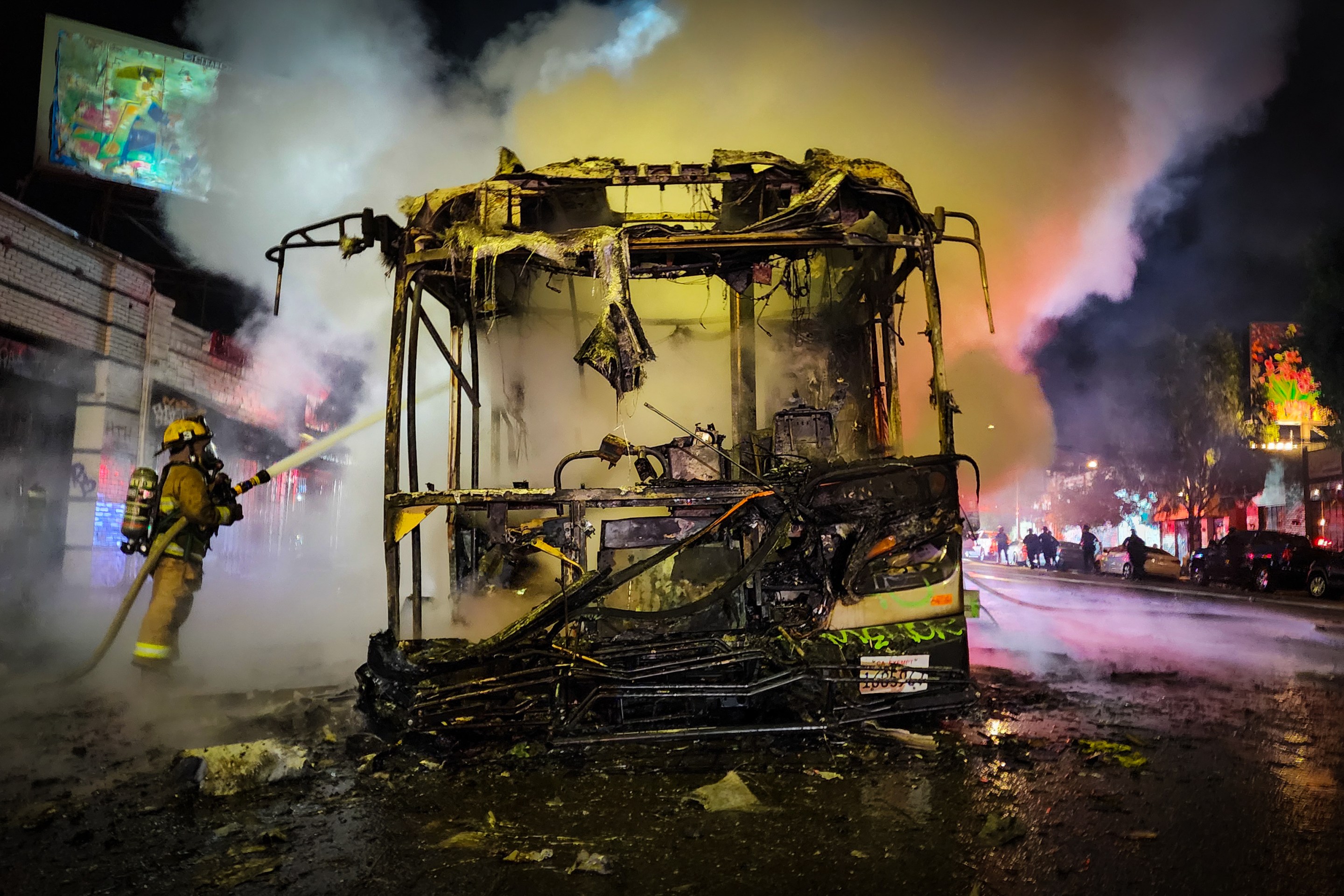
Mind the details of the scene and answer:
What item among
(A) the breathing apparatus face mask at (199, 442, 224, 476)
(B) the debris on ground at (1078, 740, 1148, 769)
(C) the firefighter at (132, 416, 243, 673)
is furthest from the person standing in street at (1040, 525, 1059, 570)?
(C) the firefighter at (132, 416, 243, 673)

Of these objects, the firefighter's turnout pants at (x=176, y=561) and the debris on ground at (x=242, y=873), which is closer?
the debris on ground at (x=242, y=873)

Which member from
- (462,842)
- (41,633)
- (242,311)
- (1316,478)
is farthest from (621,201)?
(1316,478)

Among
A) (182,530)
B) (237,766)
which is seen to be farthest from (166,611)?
(237,766)

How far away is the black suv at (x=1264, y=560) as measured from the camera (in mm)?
15867

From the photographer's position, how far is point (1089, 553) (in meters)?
25.3

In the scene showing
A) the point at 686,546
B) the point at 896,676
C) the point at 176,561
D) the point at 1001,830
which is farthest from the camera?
the point at 176,561

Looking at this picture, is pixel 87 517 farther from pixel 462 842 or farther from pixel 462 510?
pixel 462 842

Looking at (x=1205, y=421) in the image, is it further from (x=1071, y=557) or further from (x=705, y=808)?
(x=705, y=808)

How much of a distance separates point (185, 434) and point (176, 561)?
3.95ft

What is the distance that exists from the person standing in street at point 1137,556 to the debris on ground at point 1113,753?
2070 cm

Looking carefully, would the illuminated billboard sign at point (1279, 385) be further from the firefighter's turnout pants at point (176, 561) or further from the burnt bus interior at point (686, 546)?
the firefighter's turnout pants at point (176, 561)

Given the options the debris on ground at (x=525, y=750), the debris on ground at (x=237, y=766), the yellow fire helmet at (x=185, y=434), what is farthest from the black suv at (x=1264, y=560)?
the yellow fire helmet at (x=185, y=434)

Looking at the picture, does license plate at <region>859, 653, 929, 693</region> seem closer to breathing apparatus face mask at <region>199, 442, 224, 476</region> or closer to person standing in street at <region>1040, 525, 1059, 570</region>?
breathing apparatus face mask at <region>199, 442, 224, 476</region>

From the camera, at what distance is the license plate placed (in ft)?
14.3
